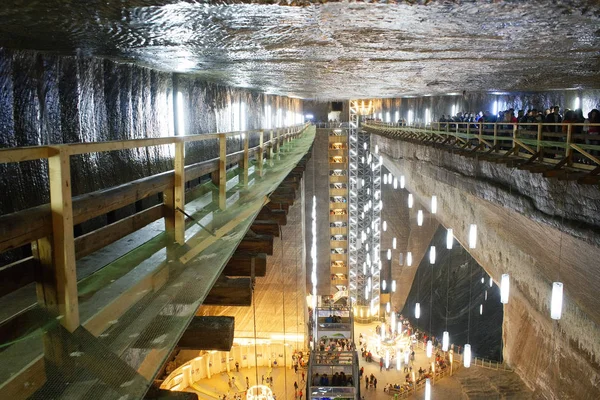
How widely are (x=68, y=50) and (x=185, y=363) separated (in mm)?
19991

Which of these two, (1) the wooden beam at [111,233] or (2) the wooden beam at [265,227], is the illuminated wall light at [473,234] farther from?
(1) the wooden beam at [111,233]

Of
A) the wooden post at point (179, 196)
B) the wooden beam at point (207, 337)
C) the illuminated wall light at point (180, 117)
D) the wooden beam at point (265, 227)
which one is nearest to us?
the wooden beam at point (207, 337)

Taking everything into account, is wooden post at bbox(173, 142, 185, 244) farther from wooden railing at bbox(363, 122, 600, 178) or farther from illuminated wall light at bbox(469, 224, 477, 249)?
illuminated wall light at bbox(469, 224, 477, 249)

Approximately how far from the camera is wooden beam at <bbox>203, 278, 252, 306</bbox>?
410cm

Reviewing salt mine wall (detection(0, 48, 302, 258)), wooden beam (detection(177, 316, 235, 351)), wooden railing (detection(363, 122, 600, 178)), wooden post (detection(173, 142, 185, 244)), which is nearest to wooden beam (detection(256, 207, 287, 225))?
salt mine wall (detection(0, 48, 302, 258))

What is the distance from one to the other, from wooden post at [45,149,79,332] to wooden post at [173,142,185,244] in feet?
4.81

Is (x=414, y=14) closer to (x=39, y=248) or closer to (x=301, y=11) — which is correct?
(x=301, y=11)

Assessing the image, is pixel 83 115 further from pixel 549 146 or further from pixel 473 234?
pixel 473 234

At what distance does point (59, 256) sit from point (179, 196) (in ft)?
5.36

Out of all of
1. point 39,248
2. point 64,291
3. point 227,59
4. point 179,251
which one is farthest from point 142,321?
point 227,59

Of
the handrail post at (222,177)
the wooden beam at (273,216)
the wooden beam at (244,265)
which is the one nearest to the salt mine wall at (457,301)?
the wooden beam at (273,216)

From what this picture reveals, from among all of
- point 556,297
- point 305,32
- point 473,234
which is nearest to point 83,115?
point 305,32

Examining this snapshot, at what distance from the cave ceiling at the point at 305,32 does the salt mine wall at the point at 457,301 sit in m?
25.9

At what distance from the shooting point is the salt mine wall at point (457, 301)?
31438 millimetres
